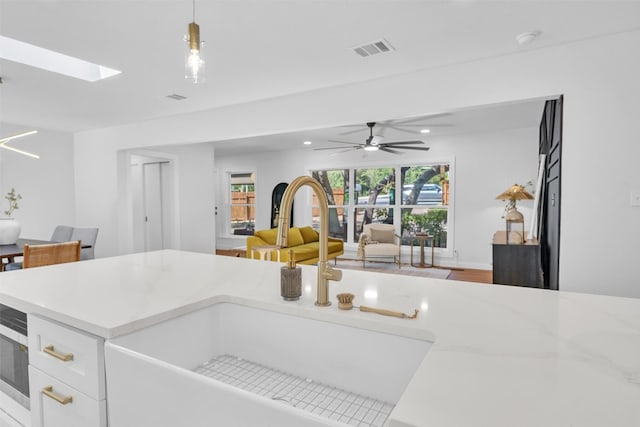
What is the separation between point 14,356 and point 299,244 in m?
5.30

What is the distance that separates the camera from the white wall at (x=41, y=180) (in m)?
5.35

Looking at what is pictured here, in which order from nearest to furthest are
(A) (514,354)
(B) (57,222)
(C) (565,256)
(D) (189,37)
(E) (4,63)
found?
(A) (514,354), (D) (189,37), (C) (565,256), (E) (4,63), (B) (57,222)

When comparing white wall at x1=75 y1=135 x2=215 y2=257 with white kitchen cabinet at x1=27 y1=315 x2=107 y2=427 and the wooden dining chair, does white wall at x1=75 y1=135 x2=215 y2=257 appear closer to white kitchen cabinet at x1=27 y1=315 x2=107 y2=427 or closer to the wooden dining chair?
the wooden dining chair

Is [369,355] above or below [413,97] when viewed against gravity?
below

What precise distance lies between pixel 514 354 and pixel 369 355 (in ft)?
1.22

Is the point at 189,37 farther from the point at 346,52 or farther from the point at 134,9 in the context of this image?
the point at 346,52

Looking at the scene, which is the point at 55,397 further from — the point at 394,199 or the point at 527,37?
the point at 394,199

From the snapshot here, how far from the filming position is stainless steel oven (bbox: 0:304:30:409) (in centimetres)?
120

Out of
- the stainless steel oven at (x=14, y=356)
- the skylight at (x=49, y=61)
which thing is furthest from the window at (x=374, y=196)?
the stainless steel oven at (x=14, y=356)

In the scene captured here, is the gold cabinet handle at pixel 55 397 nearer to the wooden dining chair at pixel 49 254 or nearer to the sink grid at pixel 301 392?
the sink grid at pixel 301 392

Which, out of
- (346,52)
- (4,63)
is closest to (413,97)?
(346,52)

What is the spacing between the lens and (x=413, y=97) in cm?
334

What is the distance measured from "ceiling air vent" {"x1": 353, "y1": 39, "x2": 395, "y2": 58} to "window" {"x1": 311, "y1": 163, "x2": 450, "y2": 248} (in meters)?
4.38

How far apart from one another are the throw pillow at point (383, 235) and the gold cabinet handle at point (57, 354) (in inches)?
247
